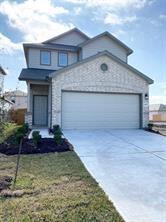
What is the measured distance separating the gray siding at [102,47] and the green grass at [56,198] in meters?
14.8

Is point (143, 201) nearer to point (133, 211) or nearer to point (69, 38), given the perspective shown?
point (133, 211)

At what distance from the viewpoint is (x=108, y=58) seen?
15500 mm

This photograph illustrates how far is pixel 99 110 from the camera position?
15414mm

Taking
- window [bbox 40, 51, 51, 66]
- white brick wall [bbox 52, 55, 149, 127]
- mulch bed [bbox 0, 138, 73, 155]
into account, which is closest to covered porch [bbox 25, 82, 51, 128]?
window [bbox 40, 51, 51, 66]

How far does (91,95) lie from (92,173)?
31.9 feet

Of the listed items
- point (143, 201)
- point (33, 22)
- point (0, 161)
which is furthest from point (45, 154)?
point (33, 22)

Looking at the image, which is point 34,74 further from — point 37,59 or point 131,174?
point 131,174

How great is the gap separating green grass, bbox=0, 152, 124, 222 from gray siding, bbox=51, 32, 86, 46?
53.5 feet

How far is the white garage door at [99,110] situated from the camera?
1498 centimetres

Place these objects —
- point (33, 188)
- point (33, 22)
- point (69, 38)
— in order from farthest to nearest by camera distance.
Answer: point (69, 38) → point (33, 22) → point (33, 188)

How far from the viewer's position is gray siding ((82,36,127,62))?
64.8 feet

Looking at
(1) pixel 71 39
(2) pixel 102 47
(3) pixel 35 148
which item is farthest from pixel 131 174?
(1) pixel 71 39

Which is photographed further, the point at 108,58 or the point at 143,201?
the point at 108,58

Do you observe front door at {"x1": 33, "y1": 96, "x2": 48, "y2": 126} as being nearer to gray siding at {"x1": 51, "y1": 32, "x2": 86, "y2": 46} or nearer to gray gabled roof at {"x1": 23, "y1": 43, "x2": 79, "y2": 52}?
gray gabled roof at {"x1": 23, "y1": 43, "x2": 79, "y2": 52}
